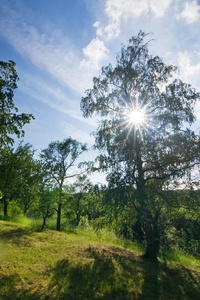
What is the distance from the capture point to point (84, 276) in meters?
5.98

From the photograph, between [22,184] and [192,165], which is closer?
[192,165]

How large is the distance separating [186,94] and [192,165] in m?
4.35

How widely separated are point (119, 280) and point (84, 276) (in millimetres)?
1388

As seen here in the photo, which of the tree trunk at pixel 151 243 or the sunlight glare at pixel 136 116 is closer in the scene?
the tree trunk at pixel 151 243

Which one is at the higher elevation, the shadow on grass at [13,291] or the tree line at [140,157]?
the tree line at [140,157]

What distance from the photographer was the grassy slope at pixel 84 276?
4867 mm

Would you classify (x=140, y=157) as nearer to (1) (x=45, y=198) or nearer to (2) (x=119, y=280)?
(2) (x=119, y=280)

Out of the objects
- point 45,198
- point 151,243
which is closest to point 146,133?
point 151,243

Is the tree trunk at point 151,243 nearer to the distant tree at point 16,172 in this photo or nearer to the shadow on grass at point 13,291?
the shadow on grass at point 13,291

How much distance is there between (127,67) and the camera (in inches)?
403

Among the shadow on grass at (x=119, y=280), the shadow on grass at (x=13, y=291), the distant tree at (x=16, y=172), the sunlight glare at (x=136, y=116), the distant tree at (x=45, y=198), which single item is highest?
the sunlight glare at (x=136, y=116)

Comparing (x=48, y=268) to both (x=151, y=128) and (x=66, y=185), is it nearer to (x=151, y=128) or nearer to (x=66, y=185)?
(x=151, y=128)

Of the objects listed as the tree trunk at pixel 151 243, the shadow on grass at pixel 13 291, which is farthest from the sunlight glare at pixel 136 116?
the shadow on grass at pixel 13 291

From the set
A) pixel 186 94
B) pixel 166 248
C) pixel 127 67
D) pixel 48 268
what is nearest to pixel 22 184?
pixel 48 268
